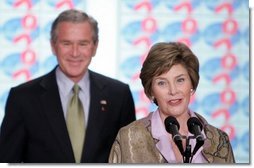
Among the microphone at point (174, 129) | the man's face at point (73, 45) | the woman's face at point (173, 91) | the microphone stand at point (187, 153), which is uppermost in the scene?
the man's face at point (73, 45)

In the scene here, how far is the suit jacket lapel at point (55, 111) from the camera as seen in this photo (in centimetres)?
375

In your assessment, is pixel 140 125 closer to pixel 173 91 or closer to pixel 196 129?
pixel 173 91

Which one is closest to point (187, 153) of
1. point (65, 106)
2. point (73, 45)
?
point (65, 106)

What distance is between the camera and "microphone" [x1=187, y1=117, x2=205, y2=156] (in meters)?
3.42

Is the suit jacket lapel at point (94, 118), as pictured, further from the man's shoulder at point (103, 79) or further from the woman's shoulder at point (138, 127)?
the woman's shoulder at point (138, 127)

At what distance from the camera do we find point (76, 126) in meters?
3.77

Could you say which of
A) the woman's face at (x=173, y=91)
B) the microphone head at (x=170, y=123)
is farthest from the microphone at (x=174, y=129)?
the woman's face at (x=173, y=91)

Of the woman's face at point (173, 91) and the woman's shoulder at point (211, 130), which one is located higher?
the woman's face at point (173, 91)

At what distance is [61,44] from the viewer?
149 inches

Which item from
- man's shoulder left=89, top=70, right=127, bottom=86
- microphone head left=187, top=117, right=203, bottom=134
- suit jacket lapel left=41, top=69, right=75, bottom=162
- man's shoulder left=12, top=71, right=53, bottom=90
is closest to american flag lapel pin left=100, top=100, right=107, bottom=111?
man's shoulder left=89, top=70, right=127, bottom=86

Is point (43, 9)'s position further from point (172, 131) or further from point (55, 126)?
point (172, 131)

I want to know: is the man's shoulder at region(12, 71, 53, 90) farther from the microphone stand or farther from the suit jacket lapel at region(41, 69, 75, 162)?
the microphone stand

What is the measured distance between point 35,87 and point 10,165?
54cm

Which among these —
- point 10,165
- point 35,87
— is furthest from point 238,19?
point 10,165
